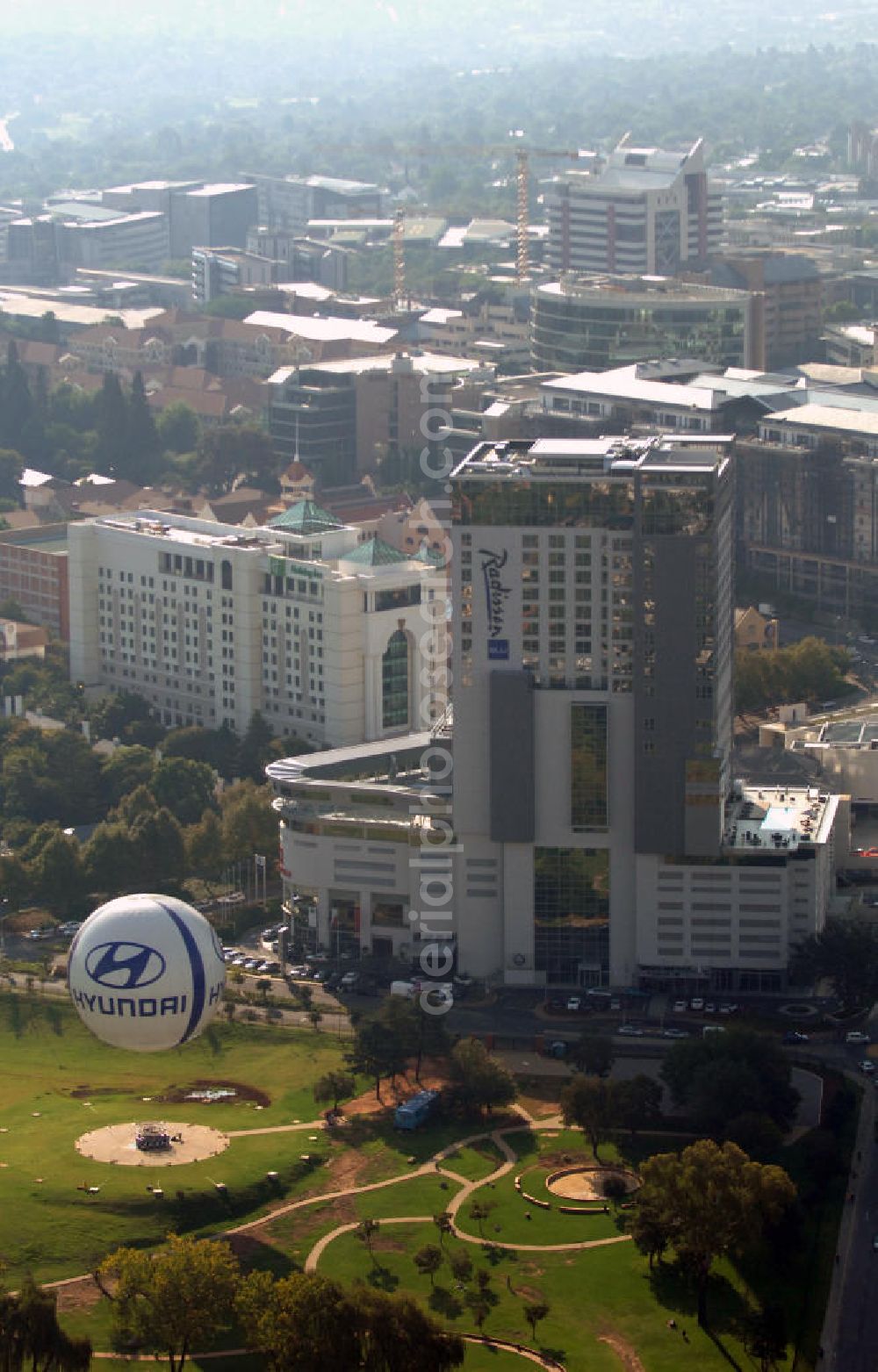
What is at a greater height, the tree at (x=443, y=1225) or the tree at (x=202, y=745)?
the tree at (x=202, y=745)

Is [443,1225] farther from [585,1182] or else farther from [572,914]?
[572,914]

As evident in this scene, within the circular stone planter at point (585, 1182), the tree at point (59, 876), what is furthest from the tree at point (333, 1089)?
the tree at point (59, 876)

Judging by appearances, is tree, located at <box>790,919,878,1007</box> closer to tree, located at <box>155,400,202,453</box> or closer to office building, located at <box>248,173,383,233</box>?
tree, located at <box>155,400,202,453</box>

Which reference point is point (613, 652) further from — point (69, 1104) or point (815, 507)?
point (815, 507)

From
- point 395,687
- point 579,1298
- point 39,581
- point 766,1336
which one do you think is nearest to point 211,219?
point 39,581

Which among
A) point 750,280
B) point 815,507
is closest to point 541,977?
point 815,507

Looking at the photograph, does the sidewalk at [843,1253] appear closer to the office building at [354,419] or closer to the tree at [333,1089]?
the tree at [333,1089]

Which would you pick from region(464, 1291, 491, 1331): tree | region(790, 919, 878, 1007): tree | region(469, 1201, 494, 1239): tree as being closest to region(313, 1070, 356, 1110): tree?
region(469, 1201, 494, 1239): tree
